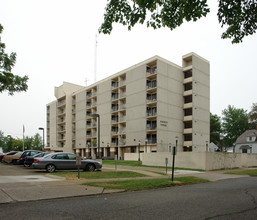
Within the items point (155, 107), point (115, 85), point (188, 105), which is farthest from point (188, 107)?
point (115, 85)

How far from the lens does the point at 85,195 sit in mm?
9680

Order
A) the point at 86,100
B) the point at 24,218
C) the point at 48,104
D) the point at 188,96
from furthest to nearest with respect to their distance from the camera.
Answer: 1. the point at 48,104
2. the point at 86,100
3. the point at 188,96
4. the point at 24,218

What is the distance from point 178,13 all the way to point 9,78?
53.6 feet

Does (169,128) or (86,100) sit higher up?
(86,100)

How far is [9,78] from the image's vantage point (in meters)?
21.1

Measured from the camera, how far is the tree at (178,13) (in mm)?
8514

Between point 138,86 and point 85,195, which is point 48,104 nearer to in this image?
point 138,86

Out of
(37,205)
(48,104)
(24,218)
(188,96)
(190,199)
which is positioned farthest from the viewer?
(48,104)

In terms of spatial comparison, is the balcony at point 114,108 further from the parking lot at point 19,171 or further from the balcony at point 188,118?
the parking lot at point 19,171

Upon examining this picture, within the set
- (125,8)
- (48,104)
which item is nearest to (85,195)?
(125,8)

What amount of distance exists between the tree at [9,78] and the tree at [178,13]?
47.1ft

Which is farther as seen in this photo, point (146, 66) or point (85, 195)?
point (146, 66)

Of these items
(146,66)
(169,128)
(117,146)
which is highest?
(146,66)

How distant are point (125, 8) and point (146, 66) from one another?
4263cm
